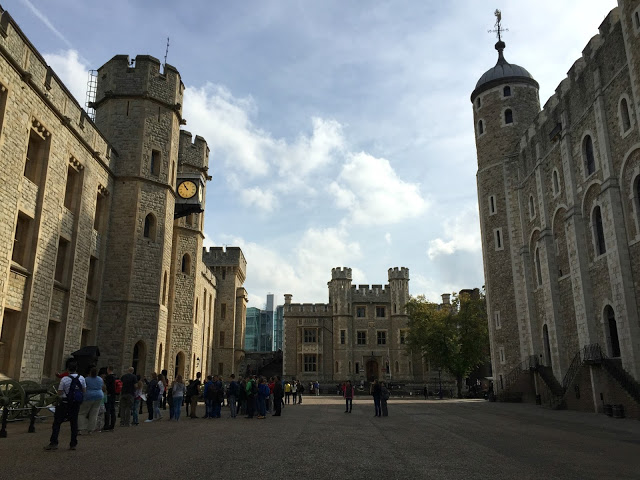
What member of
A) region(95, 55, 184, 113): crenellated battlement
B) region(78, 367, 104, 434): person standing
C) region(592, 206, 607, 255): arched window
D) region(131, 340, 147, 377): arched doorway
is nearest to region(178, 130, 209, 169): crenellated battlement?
region(95, 55, 184, 113): crenellated battlement

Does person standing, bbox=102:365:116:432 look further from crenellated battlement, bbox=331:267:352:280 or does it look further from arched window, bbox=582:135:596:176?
crenellated battlement, bbox=331:267:352:280

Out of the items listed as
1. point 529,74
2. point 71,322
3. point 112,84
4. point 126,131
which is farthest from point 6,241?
point 529,74

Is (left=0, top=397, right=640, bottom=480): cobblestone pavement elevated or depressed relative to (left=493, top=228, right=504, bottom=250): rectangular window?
depressed

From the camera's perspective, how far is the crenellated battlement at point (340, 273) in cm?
5903

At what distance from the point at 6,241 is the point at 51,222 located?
111 inches

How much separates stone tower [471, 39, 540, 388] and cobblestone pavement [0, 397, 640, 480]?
18893 mm

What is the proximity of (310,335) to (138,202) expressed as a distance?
125 ft

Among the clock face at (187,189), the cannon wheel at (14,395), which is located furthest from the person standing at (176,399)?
the clock face at (187,189)

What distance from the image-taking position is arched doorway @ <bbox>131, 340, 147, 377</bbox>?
21.6 meters

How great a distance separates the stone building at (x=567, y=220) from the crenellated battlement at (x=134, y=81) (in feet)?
61.6

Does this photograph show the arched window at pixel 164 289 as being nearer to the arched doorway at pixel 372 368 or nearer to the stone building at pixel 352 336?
the stone building at pixel 352 336

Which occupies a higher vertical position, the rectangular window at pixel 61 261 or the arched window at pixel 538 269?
the arched window at pixel 538 269

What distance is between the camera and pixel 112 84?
23500mm

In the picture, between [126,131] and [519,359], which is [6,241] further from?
[519,359]
